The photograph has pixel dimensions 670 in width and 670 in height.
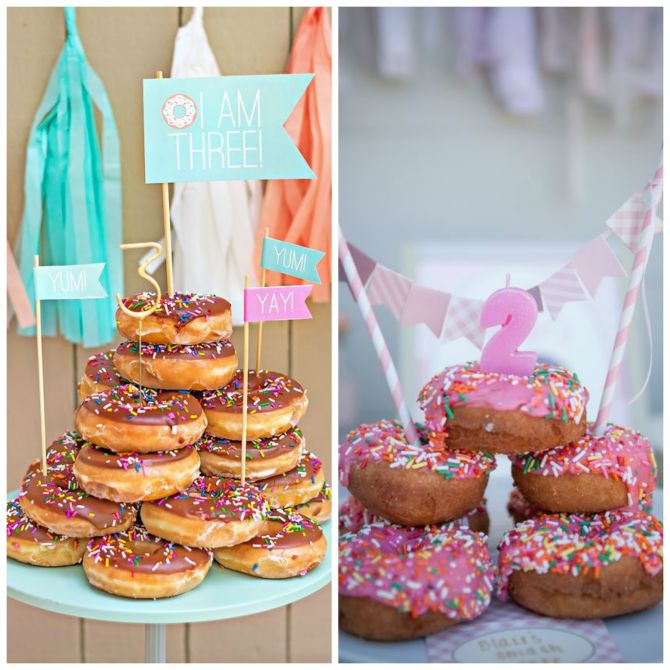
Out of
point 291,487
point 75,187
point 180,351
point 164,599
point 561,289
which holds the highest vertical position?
point 75,187

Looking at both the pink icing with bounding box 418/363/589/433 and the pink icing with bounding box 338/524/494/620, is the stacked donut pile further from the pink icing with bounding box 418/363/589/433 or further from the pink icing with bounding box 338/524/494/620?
the pink icing with bounding box 418/363/589/433

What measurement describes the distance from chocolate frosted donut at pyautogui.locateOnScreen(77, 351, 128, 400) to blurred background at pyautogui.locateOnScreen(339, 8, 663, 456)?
432mm

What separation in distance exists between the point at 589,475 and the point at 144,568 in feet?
2.49

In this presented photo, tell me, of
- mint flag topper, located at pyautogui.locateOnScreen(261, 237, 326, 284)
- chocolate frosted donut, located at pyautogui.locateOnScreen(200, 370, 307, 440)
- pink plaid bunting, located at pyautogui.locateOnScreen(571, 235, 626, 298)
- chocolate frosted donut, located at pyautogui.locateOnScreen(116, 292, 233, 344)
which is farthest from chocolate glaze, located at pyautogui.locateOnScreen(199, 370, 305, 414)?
pink plaid bunting, located at pyautogui.locateOnScreen(571, 235, 626, 298)

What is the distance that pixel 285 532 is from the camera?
4.75 feet

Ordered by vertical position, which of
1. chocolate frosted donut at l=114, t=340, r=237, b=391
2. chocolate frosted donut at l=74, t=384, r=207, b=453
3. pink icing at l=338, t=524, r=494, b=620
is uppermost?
chocolate frosted donut at l=114, t=340, r=237, b=391

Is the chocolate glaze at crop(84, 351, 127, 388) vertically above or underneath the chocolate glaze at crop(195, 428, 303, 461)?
above

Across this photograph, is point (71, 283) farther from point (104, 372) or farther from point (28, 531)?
point (28, 531)

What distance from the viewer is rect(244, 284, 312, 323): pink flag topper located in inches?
55.5

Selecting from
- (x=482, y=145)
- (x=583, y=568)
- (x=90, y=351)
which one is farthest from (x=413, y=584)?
(x=90, y=351)

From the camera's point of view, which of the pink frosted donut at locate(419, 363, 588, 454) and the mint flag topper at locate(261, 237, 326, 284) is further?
the mint flag topper at locate(261, 237, 326, 284)

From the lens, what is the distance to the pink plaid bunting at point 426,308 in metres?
1.56

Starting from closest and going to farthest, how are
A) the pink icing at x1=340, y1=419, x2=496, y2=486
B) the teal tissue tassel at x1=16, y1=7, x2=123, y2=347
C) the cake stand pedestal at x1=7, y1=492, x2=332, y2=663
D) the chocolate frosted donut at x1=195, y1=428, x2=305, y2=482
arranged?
the cake stand pedestal at x1=7, y1=492, x2=332, y2=663 < the pink icing at x1=340, y1=419, x2=496, y2=486 < the chocolate frosted donut at x1=195, y1=428, x2=305, y2=482 < the teal tissue tassel at x1=16, y1=7, x2=123, y2=347

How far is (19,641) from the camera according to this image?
2.48 metres
